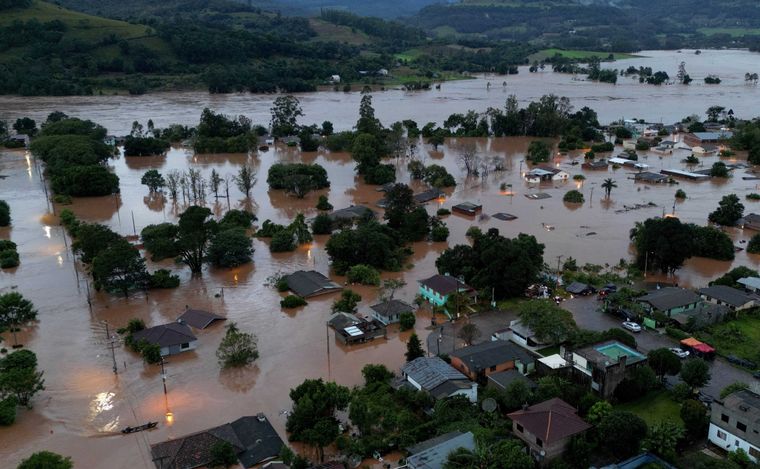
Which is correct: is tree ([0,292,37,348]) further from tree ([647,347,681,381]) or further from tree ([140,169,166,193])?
tree ([647,347,681,381])

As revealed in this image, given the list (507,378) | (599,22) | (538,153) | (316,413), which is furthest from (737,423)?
(599,22)

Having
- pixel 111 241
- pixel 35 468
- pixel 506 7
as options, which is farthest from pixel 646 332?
pixel 506 7

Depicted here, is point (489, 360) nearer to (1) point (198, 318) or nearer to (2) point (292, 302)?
(2) point (292, 302)

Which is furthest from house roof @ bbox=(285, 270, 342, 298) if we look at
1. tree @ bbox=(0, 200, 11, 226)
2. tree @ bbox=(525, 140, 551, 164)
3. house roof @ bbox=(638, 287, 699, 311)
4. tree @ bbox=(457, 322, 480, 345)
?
tree @ bbox=(525, 140, 551, 164)

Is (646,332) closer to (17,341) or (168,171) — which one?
(17,341)

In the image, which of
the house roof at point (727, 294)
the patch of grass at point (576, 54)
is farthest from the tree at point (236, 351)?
the patch of grass at point (576, 54)

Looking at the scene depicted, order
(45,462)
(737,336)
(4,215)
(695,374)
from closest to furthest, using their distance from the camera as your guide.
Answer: (45,462) → (695,374) → (737,336) → (4,215)
